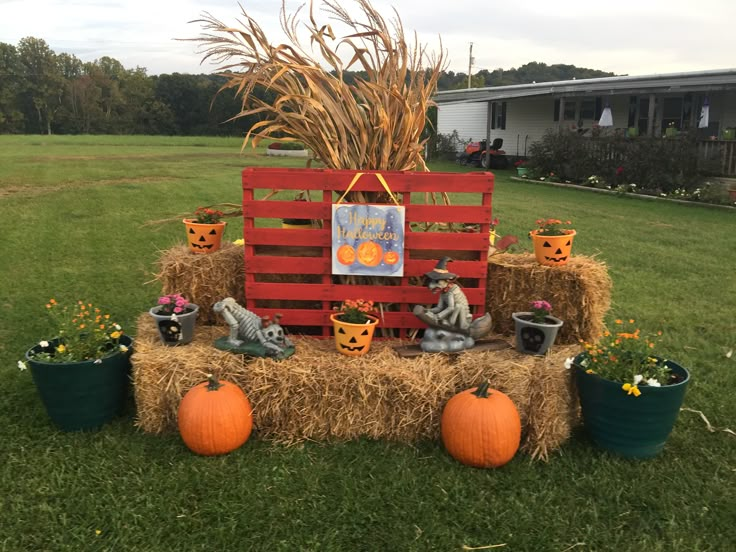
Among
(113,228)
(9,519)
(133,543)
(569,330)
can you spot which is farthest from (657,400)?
(113,228)

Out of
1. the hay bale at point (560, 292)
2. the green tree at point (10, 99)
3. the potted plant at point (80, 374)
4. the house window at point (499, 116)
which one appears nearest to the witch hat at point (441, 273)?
the hay bale at point (560, 292)

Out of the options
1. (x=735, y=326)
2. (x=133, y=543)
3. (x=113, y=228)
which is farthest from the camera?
(x=113, y=228)

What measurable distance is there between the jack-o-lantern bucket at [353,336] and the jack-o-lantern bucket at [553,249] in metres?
1.31

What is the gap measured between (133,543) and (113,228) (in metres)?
8.05

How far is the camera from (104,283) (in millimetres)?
6602

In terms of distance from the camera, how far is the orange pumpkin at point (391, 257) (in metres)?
3.87

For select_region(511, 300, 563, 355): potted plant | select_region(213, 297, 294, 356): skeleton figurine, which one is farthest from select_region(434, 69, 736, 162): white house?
select_region(213, 297, 294, 356): skeleton figurine

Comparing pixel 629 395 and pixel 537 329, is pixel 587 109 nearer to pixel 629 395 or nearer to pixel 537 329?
pixel 537 329

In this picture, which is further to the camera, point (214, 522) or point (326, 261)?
point (326, 261)

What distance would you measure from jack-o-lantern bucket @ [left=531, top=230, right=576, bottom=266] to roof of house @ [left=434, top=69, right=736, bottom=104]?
14.7 metres

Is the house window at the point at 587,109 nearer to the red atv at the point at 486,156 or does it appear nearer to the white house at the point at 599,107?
the white house at the point at 599,107

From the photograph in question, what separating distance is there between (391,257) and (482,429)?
1.24 meters

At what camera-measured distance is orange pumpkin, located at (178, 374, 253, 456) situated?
323 centimetres

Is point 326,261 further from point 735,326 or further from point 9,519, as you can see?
point 735,326
